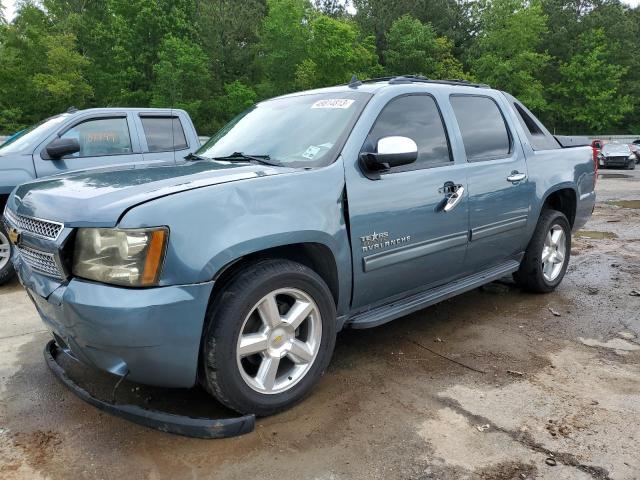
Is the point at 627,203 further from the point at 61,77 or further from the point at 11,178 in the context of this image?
the point at 61,77

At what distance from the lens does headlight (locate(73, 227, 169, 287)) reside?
232cm

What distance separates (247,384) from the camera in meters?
2.65

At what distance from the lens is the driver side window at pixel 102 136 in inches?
237

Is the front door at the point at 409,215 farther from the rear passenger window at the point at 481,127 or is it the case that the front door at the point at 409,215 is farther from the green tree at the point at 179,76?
the green tree at the point at 179,76

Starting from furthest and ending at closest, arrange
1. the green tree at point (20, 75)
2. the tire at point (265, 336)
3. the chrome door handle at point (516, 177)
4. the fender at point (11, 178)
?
the green tree at point (20, 75)
the fender at point (11, 178)
the chrome door handle at point (516, 177)
the tire at point (265, 336)

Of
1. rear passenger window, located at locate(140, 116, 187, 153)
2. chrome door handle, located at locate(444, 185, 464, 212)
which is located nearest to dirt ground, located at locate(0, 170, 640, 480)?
chrome door handle, located at locate(444, 185, 464, 212)

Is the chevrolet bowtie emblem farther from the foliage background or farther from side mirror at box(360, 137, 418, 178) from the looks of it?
the foliage background

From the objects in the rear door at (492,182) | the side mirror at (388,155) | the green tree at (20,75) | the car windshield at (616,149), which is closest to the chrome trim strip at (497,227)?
the rear door at (492,182)

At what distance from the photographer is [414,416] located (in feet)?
9.34

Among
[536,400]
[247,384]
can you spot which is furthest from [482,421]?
[247,384]

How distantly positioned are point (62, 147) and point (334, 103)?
11.5ft

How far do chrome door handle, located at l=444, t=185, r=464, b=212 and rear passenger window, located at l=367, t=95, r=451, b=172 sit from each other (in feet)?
0.72

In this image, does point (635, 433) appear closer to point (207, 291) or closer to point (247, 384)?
point (247, 384)

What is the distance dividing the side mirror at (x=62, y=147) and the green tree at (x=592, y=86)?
49093 mm
